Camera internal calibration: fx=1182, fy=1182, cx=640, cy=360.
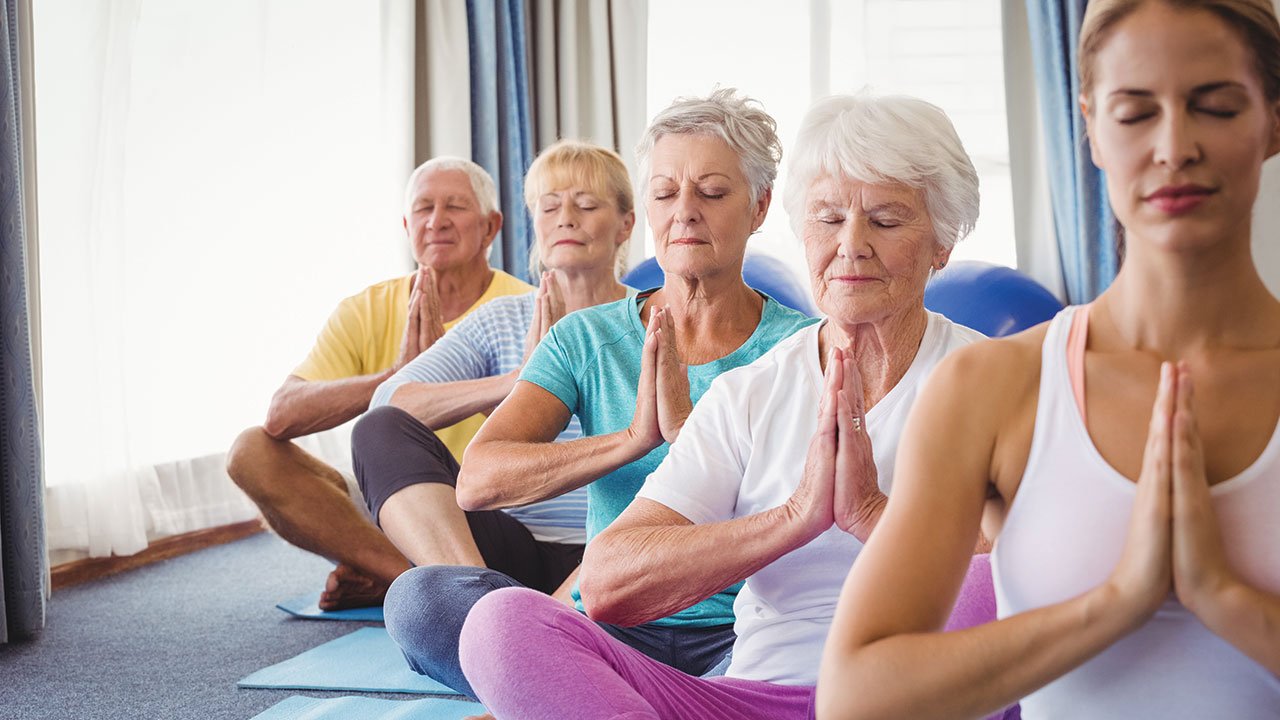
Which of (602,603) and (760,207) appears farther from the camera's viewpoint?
(760,207)

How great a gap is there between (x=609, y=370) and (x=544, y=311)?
2.11 ft

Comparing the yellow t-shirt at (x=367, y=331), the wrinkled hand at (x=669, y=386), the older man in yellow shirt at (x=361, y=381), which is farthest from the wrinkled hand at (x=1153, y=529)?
the yellow t-shirt at (x=367, y=331)

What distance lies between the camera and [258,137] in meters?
4.00

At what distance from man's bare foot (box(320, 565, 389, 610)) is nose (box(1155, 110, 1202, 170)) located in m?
2.49

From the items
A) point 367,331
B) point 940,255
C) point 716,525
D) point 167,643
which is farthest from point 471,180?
point 716,525

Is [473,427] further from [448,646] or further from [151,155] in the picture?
[151,155]

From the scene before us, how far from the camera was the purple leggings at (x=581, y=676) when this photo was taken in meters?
1.27

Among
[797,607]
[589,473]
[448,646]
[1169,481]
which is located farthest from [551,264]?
[1169,481]

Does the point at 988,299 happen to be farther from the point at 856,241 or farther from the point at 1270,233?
the point at 856,241

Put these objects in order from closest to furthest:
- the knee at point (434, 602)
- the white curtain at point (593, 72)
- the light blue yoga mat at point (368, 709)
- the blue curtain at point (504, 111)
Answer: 1. the knee at point (434, 602)
2. the light blue yoga mat at point (368, 709)
3. the blue curtain at point (504, 111)
4. the white curtain at point (593, 72)

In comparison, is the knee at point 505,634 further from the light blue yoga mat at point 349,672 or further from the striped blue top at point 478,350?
the striped blue top at point 478,350

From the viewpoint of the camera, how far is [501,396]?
2473 millimetres

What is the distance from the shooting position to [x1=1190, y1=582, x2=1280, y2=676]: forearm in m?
0.81

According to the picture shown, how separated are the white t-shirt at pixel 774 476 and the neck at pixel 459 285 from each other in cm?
182
